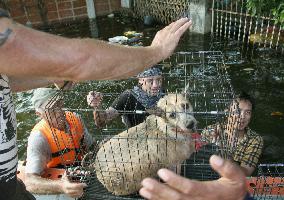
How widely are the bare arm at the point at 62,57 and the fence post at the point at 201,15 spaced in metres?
10.4

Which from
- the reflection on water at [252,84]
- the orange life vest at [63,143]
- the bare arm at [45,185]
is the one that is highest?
the orange life vest at [63,143]

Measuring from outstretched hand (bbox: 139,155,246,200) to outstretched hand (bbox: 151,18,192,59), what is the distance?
2.84 feet

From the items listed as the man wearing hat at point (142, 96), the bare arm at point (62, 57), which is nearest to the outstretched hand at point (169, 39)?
the bare arm at point (62, 57)

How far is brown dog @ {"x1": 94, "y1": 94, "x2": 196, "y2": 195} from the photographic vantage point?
3.78m

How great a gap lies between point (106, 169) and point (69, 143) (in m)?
0.82

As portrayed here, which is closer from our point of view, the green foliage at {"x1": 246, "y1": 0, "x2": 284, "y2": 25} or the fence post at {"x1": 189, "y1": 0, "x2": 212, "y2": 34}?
the green foliage at {"x1": 246, "y1": 0, "x2": 284, "y2": 25}

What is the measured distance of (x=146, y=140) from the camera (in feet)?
12.6

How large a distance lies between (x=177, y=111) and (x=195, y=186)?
93.2 inches

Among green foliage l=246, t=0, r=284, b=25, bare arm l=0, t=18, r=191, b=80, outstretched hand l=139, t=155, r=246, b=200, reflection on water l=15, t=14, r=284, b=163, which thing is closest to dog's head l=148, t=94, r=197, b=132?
reflection on water l=15, t=14, r=284, b=163

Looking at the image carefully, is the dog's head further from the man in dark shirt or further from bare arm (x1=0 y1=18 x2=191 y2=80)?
bare arm (x1=0 y1=18 x2=191 y2=80)

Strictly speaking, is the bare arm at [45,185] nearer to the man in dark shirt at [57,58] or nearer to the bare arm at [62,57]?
the man in dark shirt at [57,58]

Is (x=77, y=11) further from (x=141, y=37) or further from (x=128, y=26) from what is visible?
(x=141, y=37)

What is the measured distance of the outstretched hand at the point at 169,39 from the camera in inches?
84.3

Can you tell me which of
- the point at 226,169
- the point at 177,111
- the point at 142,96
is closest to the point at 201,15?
the point at 142,96
